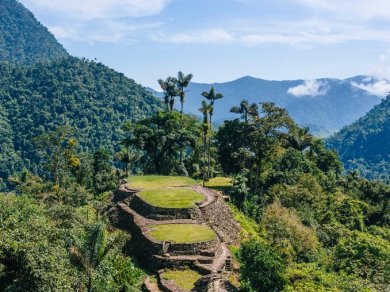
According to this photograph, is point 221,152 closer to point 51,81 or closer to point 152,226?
point 152,226

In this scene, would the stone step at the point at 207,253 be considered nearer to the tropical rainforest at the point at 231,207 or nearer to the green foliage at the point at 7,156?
the tropical rainforest at the point at 231,207

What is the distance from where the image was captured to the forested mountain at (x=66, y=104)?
123 metres

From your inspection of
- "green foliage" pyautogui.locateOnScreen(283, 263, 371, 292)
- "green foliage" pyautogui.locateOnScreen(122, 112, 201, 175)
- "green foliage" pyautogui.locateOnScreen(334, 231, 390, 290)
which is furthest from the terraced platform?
"green foliage" pyautogui.locateOnScreen(122, 112, 201, 175)

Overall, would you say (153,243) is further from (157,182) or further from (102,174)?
(102,174)

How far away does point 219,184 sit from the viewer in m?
50.6

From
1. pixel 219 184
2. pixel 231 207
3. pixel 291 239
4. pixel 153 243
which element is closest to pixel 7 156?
pixel 219 184

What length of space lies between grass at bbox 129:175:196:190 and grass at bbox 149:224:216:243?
28.2 feet

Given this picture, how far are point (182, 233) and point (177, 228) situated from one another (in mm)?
1084

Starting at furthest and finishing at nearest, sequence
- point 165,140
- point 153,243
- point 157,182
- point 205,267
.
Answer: point 165,140
point 157,182
point 153,243
point 205,267

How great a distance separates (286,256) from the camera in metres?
32.3

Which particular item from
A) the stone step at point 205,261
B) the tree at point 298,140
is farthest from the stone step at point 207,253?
the tree at point 298,140

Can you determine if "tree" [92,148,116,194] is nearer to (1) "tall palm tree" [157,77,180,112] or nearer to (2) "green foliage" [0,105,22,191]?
(1) "tall palm tree" [157,77,180,112]

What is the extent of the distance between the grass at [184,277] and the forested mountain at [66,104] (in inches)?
3580

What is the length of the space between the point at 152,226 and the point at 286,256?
9.92 m
